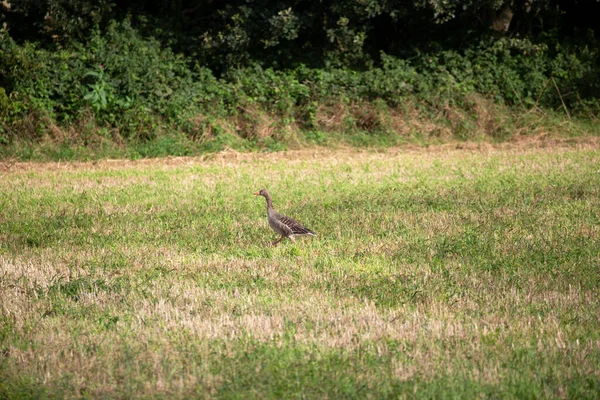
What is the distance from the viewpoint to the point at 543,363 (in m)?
6.25

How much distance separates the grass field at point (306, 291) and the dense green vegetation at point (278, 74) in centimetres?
606

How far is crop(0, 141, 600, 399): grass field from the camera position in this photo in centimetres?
607

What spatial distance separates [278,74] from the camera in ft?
80.2

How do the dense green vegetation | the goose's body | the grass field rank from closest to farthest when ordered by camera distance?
the grass field → the goose's body → the dense green vegetation

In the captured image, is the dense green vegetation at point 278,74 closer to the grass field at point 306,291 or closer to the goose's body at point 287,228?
the grass field at point 306,291

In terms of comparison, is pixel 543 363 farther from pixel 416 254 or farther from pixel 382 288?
pixel 416 254

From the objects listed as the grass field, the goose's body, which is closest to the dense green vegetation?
the grass field

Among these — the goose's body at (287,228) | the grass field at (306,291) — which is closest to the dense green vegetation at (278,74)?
the grass field at (306,291)

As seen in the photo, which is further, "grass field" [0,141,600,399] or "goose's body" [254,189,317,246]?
"goose's body" [254,189,317,246]

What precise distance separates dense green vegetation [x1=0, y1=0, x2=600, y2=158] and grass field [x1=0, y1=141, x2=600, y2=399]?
19.9 feet

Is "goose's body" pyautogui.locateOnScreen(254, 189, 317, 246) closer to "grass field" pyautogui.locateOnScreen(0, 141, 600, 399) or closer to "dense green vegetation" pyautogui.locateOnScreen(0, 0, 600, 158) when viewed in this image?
"grass field" pyautogui.locateOnScreen(0, 141, 600, 399)

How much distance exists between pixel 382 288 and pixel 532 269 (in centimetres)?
179

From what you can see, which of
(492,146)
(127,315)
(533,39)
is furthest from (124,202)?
(533,39)

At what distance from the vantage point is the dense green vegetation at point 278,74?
2125cm
